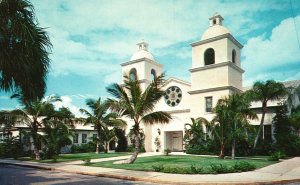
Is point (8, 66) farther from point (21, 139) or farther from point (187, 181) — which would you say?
point (21, 139)

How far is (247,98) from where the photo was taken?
2211cm

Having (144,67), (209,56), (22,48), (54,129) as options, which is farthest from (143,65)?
(22,48)

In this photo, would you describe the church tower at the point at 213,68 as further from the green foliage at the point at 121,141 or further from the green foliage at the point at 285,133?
the green foliage at the point at 121,141

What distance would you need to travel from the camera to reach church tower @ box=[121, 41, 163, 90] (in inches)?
1339

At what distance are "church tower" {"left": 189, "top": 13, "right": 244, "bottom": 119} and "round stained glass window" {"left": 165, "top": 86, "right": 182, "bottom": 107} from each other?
3.00 meters

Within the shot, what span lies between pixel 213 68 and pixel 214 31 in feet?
12.9

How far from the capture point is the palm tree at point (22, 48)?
5930 mm

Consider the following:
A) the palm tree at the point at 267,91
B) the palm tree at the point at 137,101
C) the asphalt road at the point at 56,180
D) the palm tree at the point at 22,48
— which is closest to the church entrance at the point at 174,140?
the palm tree at the point at 267,91

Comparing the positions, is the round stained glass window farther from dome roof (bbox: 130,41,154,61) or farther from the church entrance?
dome roof (bbox: 130,41,154,61)

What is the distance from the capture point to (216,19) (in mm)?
29484

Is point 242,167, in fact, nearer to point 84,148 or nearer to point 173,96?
point 173,96

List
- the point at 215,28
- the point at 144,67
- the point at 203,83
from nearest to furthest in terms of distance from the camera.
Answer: the point at 203,83, the point at 215,28, the point at 144,67

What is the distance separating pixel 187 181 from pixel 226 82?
17574mm

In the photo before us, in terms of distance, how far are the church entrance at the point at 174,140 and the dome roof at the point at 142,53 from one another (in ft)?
32.1
